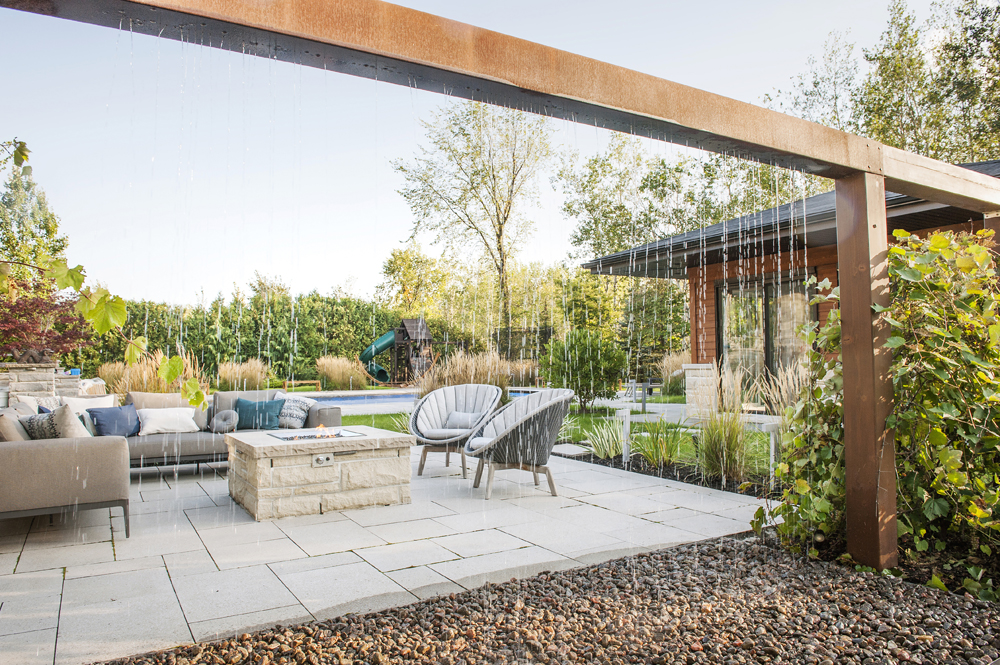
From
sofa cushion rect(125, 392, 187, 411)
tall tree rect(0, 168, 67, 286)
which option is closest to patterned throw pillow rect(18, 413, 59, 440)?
sofa cushion rect(125, 392, 187, 411)

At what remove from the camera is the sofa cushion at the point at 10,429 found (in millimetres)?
3600

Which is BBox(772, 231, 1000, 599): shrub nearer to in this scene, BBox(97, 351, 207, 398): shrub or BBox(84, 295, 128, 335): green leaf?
BBox(84, 295, 128, 335): green leaf

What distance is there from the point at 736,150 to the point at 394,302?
17091 mm

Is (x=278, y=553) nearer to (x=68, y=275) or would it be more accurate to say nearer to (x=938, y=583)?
(x=68, y=275)

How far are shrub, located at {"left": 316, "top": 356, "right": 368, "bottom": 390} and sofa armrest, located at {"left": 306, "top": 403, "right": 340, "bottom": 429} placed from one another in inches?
275

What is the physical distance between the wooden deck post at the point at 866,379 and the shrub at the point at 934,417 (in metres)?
0.08

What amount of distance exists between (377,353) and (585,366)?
7.96 m

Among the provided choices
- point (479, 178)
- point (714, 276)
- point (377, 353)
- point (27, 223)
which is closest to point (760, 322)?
point (714, 276)

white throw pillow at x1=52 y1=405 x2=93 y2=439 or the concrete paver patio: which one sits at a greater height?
white throw pillow at x1=52 y1=405 x2=93 y2=439

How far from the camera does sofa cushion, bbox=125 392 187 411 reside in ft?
19.1

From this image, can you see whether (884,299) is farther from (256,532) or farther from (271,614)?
(256,532)

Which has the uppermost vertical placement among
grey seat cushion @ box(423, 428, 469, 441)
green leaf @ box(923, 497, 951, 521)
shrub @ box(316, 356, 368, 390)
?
shrub @ box(316, 356, 368, 390)

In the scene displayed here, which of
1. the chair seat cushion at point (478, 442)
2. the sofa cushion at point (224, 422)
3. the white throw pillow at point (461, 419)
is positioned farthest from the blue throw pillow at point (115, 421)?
the chair seat cushion at point (478, 442)

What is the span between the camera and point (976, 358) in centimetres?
250
